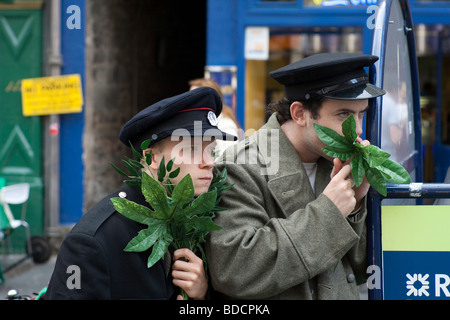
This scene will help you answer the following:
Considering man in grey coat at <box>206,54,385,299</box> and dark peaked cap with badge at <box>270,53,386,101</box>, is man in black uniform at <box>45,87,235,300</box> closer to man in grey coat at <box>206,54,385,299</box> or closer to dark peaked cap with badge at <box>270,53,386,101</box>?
man in grey coat at <box>206,54,385,299</box>

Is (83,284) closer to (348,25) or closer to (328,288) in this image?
(328,288)

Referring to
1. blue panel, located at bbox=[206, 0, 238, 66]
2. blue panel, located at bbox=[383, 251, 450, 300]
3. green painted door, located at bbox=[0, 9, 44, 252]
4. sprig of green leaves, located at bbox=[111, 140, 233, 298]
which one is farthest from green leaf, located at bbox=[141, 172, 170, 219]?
green painted door, located at bbox=[0, 9, 44, 252]

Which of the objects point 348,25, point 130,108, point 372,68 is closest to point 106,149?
point 130,108

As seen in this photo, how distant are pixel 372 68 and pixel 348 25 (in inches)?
171

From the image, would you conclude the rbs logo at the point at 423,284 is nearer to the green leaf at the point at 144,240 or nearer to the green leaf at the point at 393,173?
the green leaf at the point at 393,173

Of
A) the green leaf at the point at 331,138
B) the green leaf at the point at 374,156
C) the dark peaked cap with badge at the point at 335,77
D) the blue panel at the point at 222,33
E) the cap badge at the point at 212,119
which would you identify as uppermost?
the blue panel at the point at 222,33

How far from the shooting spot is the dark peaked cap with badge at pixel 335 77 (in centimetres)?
209

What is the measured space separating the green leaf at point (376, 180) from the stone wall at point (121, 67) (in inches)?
215

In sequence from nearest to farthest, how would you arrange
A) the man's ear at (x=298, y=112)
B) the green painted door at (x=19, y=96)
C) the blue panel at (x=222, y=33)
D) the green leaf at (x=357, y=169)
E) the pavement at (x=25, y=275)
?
1. the green leaf at (x=357, y=169)
2. the man's ear at (x=298, y=112)
3. the pavement at (x=25, y=275)
4. the blue panel at (x=222, y=33)
5. the green painted door at (x=19, y=96)

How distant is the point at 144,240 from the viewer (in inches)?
74.4

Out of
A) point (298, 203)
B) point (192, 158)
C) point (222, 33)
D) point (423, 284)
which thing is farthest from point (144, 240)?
point (222, 33)

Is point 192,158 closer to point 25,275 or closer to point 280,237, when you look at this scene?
point 280,237

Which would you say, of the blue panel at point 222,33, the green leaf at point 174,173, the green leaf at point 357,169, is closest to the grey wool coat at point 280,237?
the green leaf at point 357,169

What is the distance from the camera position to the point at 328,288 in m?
2.13
